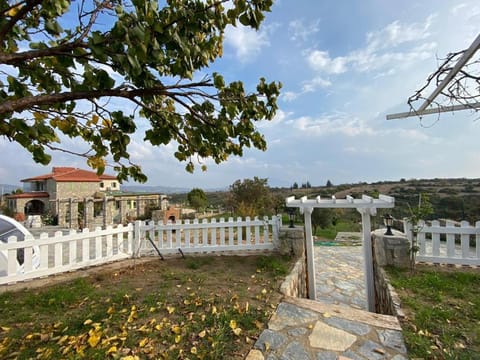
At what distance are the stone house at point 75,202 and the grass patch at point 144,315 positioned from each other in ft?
47.2

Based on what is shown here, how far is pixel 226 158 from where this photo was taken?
2.12 m

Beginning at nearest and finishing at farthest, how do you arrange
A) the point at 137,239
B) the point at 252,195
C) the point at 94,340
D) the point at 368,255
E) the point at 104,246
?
the point at 94,340 < the point at 368,255 < the point at 104,246 < the point at 137,239 < the point at 252,195

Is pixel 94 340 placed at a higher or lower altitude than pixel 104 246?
lower

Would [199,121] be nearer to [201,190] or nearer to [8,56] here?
[201,190]

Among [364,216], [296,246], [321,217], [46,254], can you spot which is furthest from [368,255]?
[321,217]

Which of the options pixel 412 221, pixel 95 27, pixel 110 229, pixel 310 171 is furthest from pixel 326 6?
pixel 310 171

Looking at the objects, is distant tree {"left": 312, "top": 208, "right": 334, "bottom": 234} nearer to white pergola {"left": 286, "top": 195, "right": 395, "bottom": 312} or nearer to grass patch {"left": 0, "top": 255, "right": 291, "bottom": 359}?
white pergola {"left": 286, "top": 195, "right": 395, "bottom": 312}

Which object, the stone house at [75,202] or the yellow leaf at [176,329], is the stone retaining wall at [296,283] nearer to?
the yellow leaf at [176,329]

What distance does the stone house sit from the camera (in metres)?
16.6

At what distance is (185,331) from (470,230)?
4.86m

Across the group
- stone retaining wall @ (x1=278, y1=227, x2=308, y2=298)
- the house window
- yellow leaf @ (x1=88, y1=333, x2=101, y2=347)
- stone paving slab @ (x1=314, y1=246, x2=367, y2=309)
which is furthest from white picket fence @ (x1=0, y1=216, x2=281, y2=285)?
the house window

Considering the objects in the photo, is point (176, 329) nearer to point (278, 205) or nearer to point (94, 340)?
point (94, 340)

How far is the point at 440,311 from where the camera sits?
8.02ft

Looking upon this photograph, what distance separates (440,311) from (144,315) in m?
3.23
